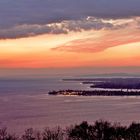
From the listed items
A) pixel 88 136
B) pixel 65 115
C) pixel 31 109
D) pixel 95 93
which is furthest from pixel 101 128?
pixel 95 93

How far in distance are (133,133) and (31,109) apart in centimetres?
6873

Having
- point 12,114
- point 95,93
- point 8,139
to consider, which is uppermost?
point 95,93

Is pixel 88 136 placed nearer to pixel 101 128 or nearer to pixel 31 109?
pixel 101 128

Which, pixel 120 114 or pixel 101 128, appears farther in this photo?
pixel 120 114

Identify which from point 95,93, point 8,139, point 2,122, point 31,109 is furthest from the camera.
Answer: point 95,93

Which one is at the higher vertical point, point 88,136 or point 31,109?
point 31,109

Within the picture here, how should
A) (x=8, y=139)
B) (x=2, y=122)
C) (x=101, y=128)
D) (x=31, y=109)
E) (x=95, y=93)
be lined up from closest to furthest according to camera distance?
(x=8, y=139), (x=101, y=128), (x=2, y=122), (x=31, y=109), (x=95, y=93)

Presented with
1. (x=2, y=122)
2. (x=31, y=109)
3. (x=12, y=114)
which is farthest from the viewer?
(x=31, y=109)

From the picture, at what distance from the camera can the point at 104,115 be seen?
9062 centimetres

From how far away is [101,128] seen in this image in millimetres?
36219

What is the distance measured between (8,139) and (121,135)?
31.1 feet

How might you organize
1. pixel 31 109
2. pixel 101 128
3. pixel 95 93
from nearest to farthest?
pixel 101 128 → pixel 31 109 → pixel 95 93

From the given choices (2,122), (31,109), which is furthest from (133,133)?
(31,109)

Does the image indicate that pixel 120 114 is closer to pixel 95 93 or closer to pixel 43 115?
pixel 43 115
